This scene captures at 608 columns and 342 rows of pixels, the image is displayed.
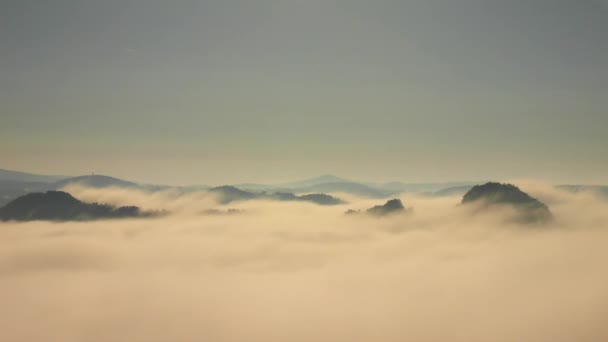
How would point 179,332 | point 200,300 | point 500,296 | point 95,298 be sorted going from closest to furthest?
point 500,296 → point 95,298 → point 200,300 → point 179,332

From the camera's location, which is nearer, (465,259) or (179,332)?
(465,259)

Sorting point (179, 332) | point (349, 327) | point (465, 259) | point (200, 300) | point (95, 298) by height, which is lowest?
point (179, 332)

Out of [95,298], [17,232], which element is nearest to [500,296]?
[95,298]

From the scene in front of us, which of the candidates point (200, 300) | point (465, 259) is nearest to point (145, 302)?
point (200, 300)

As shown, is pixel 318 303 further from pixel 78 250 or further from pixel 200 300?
pixel 78 250

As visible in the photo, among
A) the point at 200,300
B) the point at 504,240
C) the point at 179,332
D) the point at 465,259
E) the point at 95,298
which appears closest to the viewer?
the point at 95,298

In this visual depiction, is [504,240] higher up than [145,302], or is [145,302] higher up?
[504,240]
